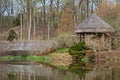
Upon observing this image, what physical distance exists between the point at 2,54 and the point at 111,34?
1389 cm

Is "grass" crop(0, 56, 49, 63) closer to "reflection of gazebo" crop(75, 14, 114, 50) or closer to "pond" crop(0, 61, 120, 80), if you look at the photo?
"reflection of gazebo" crop(75, 14, 114, 50)

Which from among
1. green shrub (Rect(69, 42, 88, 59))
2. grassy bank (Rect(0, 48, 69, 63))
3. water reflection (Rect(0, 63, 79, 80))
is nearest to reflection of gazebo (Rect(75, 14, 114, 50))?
green shrub (Rect(69, 42, 88, 59))

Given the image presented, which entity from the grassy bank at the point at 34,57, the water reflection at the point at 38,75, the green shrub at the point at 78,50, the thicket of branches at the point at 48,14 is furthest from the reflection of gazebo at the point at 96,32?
the water reflection at the point at 38,75

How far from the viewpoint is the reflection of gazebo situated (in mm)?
41625

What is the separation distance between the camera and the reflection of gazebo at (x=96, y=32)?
4162 centimetres

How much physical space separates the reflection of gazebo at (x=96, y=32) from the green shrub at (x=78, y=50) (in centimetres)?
160

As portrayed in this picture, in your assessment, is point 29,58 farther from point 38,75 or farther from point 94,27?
point 38,75

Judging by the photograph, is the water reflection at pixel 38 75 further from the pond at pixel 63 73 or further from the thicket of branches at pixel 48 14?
the thicket of branches at pixel 48 14

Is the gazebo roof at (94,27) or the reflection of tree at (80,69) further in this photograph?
the gazebo roof at (94,27)

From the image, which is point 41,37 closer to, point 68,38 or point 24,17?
point 24,17

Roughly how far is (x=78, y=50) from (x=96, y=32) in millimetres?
4251

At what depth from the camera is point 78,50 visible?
39188 millimetres

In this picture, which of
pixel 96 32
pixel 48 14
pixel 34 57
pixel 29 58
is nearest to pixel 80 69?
pixel 96 32

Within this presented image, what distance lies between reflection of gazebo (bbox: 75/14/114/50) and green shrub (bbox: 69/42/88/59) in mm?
1601
